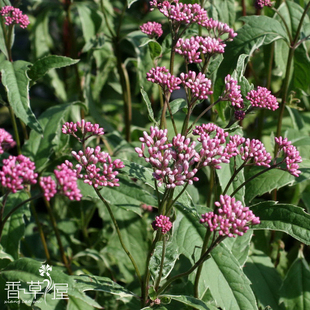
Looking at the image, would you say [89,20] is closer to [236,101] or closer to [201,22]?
[201,22]

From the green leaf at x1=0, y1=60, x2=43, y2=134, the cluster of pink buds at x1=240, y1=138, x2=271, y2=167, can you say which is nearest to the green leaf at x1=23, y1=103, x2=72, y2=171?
the green leaf at x1=0, y1=60, x2=43, y2=134

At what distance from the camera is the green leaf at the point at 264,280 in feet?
8.24

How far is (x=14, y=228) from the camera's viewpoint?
2428mm

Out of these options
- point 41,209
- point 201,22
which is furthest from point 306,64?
point 41,209

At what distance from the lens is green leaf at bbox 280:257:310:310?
2.45m

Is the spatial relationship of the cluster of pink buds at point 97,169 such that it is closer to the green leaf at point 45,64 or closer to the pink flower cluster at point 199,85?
the pink flower cluster at point 199,85

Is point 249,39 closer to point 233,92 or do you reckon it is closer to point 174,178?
point 233,92

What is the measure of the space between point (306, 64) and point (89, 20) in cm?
185

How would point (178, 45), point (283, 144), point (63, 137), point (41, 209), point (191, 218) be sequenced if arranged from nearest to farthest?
point (283, 144) → point (178, 45) → point (191, 218) → point (63, 137) → point (41, 209)

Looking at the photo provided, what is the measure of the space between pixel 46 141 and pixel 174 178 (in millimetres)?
1321

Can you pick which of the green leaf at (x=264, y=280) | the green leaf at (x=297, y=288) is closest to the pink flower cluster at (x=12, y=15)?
the green leaf at (x=264, y=280)

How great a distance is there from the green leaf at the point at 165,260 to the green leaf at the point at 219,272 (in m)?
0.16

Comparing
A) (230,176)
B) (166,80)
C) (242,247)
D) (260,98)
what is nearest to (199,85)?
(166,80)

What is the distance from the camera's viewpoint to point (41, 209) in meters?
4.39
